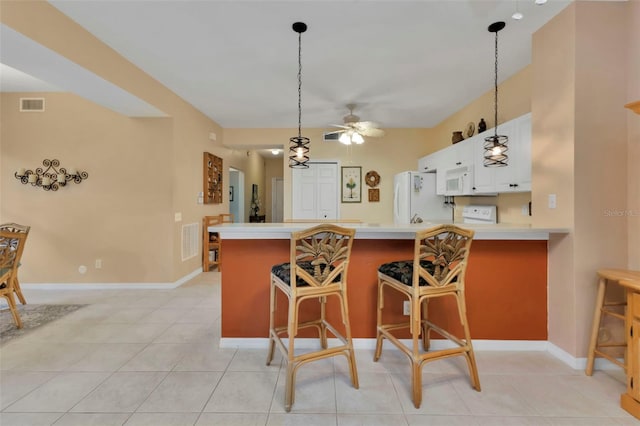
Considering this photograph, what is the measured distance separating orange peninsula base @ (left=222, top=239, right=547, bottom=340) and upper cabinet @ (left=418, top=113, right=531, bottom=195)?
2.48ft

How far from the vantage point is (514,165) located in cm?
282

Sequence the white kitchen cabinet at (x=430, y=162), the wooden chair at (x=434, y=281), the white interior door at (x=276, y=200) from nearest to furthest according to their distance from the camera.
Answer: the wooden chair at (x=434, y=281) < the white kitchen cabinet at (x=430, y=162) < the white interior door at (x=276, y=200)

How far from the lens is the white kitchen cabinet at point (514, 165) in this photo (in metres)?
2.67

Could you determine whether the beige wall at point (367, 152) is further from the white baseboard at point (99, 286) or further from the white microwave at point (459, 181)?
the white baseboard at point (99, 286)

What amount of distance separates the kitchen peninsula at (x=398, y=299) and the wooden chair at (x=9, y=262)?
219 cm

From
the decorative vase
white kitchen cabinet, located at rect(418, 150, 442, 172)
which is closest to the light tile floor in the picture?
the decorative vase

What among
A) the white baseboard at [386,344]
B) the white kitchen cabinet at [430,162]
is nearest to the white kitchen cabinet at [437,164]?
the white kitchen cabinet at [430,162]

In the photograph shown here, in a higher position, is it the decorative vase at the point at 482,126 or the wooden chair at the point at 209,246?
the decorative vase at the point at 482,126

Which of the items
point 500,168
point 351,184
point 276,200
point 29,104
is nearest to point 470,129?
point 500,168

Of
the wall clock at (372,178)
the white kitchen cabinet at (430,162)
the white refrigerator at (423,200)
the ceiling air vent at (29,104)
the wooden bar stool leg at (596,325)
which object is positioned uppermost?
the ceiling air vent at (29,104)

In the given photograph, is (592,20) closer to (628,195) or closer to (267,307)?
(628,195)

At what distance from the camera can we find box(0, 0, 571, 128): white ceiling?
7.23ft

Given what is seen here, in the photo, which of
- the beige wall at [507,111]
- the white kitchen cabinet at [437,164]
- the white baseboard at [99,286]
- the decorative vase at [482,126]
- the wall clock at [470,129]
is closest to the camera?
the beige wall at [507,111]

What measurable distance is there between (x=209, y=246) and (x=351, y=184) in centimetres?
289
